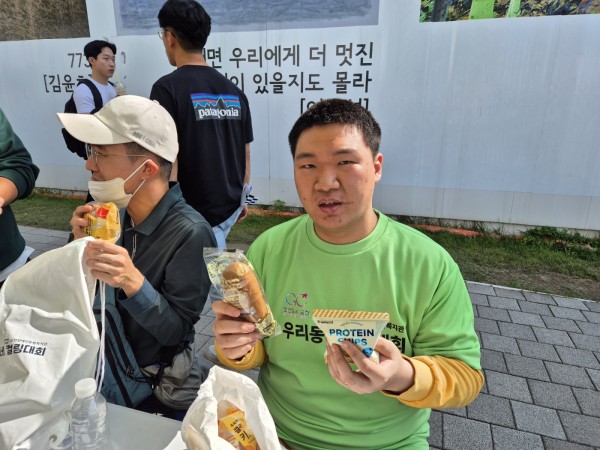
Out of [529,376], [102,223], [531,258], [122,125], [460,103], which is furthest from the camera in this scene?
[460,103]

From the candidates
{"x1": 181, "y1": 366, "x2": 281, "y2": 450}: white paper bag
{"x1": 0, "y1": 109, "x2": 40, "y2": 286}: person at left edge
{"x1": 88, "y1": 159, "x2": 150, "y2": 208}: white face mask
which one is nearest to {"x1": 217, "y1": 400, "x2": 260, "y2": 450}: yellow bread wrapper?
{"x1": 181, "y1": 366, "x2": 281, "y2": 450}: white paper bag

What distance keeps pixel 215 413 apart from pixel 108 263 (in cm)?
63

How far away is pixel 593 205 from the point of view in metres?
4.95

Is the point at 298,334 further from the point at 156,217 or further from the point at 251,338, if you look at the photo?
the point at 156,217

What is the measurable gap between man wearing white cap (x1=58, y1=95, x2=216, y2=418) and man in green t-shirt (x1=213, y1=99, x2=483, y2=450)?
0.37 metres

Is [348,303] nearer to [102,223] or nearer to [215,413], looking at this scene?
[215,413]

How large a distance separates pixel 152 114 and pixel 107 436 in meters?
1.23

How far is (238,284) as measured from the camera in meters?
1.23

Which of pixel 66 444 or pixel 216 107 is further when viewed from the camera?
pixel 216 107

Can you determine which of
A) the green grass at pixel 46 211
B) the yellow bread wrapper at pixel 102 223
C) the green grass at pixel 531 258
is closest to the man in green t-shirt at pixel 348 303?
the yellow bread wrapper at pixel 102 223

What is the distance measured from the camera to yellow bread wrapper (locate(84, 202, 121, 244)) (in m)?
1.52

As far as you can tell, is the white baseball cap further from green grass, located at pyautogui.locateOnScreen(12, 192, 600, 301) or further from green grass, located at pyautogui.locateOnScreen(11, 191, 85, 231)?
green grass, located at pyautogui.locateOnScreen(11, 191, 85, 231)

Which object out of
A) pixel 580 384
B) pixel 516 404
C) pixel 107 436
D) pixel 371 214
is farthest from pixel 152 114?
pixel 580 384

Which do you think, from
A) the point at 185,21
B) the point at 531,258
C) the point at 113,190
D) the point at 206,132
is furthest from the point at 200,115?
the point at 531,258
